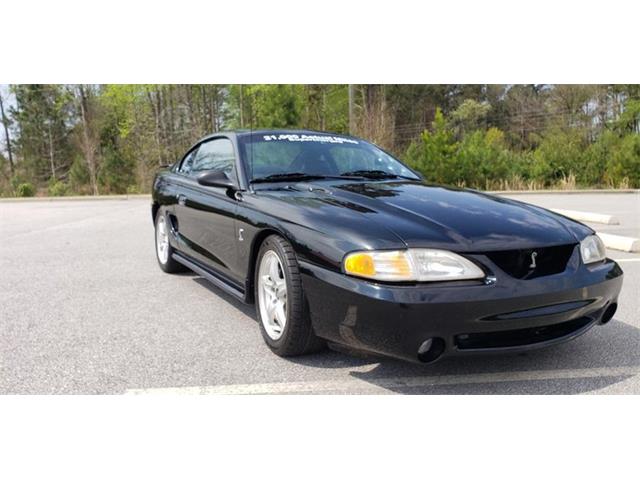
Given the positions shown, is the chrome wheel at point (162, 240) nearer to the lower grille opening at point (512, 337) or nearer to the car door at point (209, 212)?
the car door at point (209, 212)

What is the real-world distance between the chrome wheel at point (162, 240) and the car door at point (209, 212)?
55 centimetres

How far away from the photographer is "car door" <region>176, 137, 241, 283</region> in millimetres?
3916

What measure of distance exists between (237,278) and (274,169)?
815mm

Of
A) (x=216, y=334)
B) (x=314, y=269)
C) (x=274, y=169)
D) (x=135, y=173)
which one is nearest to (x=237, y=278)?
(x=216, y=334)

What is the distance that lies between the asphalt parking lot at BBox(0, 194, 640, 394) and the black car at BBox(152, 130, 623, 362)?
25 centimetres

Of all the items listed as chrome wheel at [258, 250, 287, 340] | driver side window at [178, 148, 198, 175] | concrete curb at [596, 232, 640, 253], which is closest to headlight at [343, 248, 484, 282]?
chrome wheel at [258, 250, 287, 340]

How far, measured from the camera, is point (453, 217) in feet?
9.74

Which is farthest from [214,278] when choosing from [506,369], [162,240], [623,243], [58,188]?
[58,188]

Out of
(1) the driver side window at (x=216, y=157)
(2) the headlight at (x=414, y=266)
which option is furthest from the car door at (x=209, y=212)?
(2) the headlight at (x=414, y=266)

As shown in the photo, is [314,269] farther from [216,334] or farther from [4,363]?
[4,363]

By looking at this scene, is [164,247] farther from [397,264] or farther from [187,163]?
[397,264]

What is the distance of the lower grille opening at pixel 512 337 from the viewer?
101 inches

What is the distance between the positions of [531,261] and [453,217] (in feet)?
1.53

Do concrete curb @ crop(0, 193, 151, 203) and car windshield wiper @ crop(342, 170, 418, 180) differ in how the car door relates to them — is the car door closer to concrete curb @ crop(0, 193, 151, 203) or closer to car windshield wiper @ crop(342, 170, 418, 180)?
car windshield wiper @ crop(342, 170, 418, 180)
